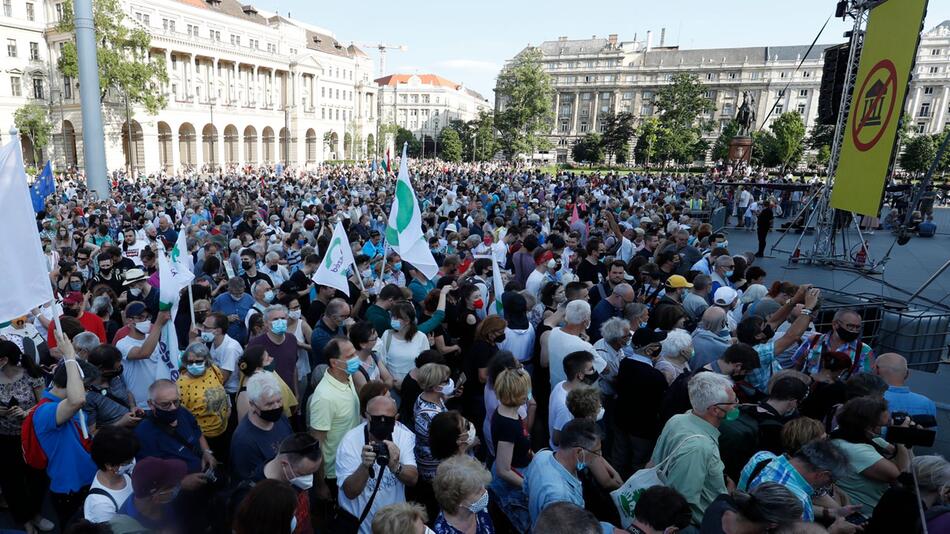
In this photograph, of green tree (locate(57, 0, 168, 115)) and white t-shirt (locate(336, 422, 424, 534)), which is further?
green tree (locate(57, 0, 168, 115))

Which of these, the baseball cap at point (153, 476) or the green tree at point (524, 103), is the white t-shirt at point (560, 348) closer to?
the baseball cap at point (153, 476)

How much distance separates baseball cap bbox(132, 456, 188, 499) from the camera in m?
2.58

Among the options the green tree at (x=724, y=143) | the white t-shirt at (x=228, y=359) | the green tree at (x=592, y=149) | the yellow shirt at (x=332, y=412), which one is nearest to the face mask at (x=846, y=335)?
the yellow shirt at (x=332, y=412)

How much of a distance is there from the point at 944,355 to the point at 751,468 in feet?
18.6

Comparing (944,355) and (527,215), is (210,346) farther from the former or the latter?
(527,215)

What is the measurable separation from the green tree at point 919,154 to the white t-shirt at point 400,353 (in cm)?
6266

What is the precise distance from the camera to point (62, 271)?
697 centimetres

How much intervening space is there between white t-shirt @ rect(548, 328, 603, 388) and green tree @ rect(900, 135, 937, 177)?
203 feet

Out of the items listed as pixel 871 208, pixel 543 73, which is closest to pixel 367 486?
pixel 871 208

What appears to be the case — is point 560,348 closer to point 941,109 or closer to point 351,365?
point 351,365

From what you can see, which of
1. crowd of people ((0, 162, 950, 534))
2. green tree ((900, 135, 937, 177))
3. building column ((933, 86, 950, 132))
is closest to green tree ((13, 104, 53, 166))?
crowd of people ((0, 162, 950, 534))

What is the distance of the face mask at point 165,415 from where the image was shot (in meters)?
3.38

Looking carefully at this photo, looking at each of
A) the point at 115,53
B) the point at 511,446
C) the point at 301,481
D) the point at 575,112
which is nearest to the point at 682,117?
the point at 575,112

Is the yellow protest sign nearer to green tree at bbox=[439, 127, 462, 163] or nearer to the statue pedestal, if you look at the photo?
the statue pedestal
